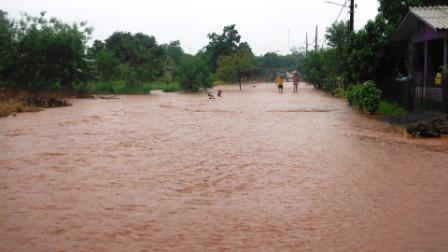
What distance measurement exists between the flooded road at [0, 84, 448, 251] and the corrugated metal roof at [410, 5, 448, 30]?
15.0 ft

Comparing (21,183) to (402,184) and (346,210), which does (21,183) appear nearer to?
(346,210)

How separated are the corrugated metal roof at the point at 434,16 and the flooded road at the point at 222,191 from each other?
457 cm

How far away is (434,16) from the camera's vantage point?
20.2m

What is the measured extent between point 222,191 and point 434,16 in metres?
14.7

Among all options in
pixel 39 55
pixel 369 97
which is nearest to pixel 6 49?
pixel 39 55

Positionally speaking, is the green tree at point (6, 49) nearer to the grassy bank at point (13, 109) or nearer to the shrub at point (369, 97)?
the grassy bank at point (13, 109)

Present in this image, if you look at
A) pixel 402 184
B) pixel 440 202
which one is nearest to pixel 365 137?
pixel 402 184

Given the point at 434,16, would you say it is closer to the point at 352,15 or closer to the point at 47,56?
the point at 352,15

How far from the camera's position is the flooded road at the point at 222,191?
633cm

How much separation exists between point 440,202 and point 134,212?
4.48 metres

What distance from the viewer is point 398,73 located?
1051 inches

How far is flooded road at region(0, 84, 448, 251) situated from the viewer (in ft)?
20.8

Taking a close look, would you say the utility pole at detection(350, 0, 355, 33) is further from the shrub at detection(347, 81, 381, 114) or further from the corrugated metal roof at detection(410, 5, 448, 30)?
the corrugated metal roof at detection(410, 5, 448, 30)

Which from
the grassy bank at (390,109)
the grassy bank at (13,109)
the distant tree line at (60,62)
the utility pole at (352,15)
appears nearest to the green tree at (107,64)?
the distant tree line at (60,62)
